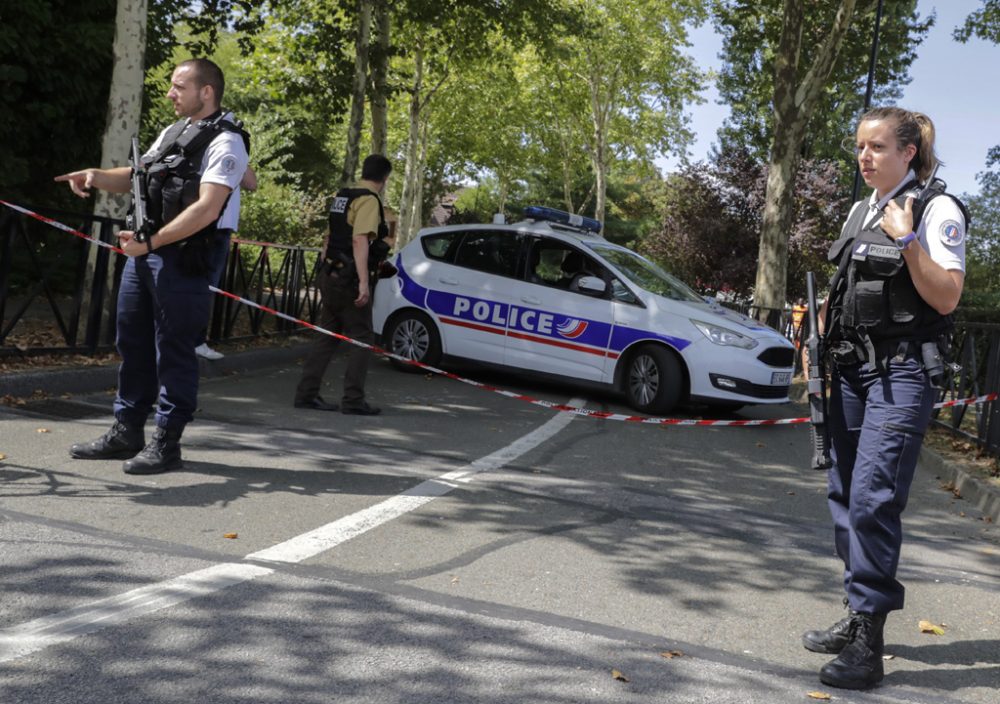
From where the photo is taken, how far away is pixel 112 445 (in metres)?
6.07

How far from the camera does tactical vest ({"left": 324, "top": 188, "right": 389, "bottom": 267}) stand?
8.80 m

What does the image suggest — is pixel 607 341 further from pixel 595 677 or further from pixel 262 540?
pixel 595 677

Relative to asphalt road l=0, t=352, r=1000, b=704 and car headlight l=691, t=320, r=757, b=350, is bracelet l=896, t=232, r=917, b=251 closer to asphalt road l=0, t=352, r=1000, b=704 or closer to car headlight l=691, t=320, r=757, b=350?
asphalt road l=0, t=352, r=1000, b=704

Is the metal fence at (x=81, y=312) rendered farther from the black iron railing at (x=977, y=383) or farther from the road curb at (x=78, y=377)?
the road curb at (x=78, y=377)

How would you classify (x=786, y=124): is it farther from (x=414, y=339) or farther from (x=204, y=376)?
(x=204, y=376)

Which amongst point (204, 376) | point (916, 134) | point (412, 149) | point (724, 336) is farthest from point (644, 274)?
point (412, 149)

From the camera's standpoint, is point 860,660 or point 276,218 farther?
point 276,218

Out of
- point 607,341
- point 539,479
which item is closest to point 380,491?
point 539,479

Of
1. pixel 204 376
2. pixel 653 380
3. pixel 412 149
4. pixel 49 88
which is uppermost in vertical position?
pixel 412 149

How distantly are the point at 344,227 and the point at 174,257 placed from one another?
3.19 meters

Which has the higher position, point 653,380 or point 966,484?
point 653,380

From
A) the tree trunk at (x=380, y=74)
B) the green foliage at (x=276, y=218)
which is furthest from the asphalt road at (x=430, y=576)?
the green foliage at (x=276, y=218)

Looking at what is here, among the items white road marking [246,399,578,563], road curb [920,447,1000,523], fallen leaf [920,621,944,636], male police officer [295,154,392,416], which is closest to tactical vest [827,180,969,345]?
fallen leaf [920,621,944,636]

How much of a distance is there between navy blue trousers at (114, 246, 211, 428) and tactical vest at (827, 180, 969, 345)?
343cm
